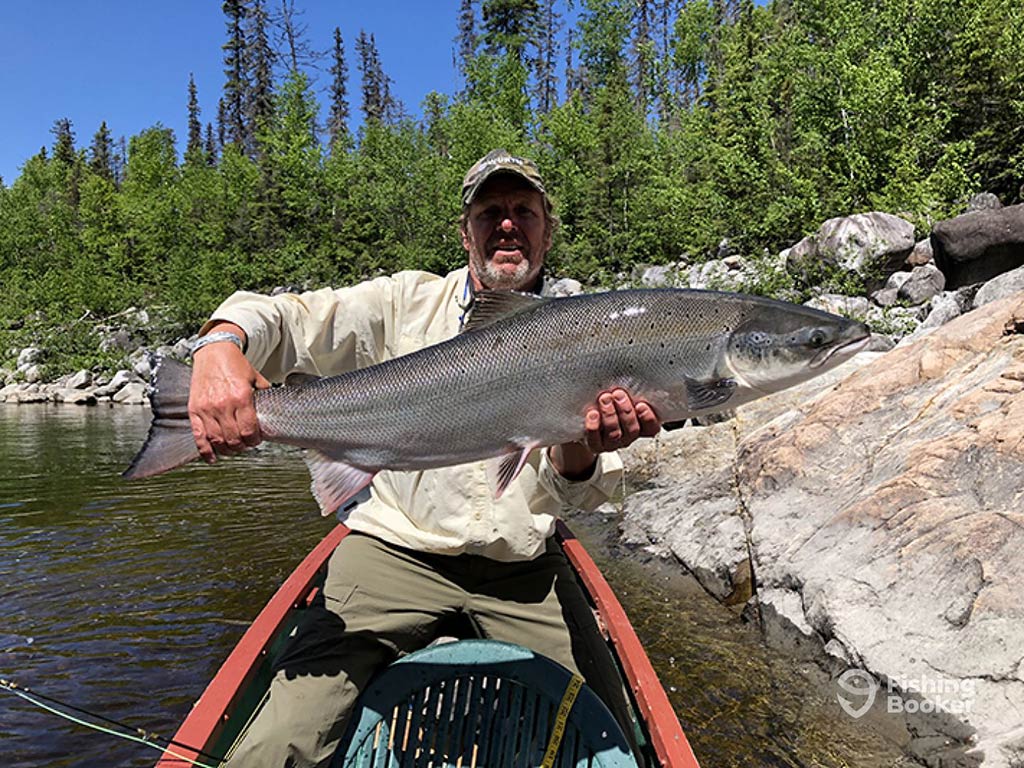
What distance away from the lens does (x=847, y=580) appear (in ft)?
18.5

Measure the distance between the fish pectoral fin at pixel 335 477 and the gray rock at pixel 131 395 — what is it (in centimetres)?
3483

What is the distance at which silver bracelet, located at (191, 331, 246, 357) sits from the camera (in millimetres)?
3051

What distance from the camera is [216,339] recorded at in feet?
10.1

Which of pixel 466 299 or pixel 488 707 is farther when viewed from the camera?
pixel 466 299

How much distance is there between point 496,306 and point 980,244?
17018mm

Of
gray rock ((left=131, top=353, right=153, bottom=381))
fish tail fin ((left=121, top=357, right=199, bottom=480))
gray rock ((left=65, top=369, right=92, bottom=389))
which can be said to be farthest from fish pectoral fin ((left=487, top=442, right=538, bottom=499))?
gray rock ((left=65, top=369, right=92, bottom=389))

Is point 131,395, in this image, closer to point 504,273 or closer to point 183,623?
point 183,623

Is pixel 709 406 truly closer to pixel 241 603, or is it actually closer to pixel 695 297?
pixel 695 297

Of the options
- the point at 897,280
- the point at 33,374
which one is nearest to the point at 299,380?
the point at 897,280

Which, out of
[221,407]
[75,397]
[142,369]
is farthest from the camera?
[142,369]

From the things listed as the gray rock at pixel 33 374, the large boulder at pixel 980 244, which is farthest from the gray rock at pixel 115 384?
the large boulder at pixel 980 244

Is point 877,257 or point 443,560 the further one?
point 877,257

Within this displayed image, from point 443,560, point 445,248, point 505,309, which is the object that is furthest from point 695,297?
point 445,248

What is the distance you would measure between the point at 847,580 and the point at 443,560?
358cm
